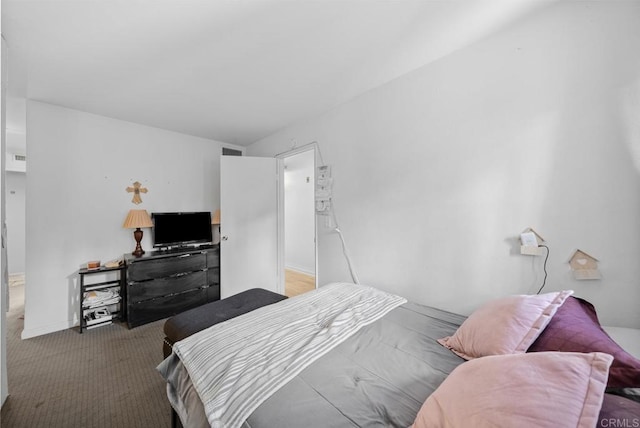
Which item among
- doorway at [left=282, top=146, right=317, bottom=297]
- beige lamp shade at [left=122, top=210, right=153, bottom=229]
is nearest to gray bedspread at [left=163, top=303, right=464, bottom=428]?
beige lamp shade at [left=122, top=210, right=153, bottom=229]

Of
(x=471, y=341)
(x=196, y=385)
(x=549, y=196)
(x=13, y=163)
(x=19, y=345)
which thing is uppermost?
(x=13, y=163)

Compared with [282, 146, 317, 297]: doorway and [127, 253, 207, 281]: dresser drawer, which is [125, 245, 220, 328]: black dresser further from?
[282, 146, 317, 297]: doorway

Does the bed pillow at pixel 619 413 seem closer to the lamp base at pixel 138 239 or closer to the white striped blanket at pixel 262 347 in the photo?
the white striped blanket at pixel 262 347

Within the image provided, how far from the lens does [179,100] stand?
101 inches

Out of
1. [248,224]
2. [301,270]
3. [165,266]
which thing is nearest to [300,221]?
[301,270]

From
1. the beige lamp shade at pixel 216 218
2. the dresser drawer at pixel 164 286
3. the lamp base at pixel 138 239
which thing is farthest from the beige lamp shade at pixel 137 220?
the beige lamp shade at pixel 216 218

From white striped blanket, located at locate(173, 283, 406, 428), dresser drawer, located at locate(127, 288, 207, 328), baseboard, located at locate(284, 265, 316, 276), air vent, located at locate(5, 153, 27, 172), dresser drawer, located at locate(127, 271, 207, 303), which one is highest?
air vent, located at locate(5, 153, 27, 172)

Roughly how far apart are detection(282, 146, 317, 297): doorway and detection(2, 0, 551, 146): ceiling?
7.87 ft

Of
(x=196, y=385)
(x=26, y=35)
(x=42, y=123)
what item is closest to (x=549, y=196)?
→ (x=196, y=385)

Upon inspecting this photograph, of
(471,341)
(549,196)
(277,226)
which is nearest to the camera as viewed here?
(471,341)

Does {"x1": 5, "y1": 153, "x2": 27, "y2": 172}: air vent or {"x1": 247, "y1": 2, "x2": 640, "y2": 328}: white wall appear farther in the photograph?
{"x1": 5, "y1": 153, "x2": 27, "y2": 172}: air vent

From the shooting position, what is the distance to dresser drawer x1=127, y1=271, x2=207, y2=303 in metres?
2.74

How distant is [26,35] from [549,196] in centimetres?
349

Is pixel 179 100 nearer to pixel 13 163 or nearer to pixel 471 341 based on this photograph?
pixel 471 341
